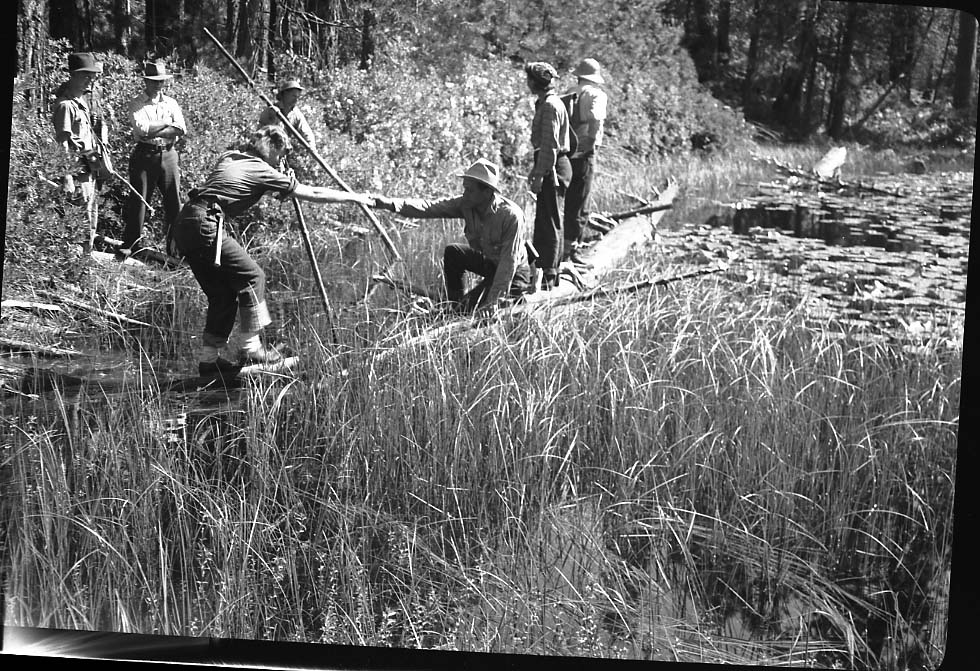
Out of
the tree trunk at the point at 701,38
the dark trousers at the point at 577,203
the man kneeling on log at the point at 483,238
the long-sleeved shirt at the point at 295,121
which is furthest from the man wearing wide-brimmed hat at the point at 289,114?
the tree trunk at the point at 701,38

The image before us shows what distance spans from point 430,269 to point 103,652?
1.89 m

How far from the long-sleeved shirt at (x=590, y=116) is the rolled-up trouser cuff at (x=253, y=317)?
1.34 m

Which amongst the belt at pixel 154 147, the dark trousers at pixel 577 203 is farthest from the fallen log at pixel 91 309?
the dark trousers at pixel 577 203

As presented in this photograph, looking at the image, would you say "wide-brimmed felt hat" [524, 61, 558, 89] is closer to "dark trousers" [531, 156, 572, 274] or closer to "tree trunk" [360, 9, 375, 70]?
"dark trousers" [531, 156, 572, 274]

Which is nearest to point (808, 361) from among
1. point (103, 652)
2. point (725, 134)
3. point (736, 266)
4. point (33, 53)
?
point (736, 266)

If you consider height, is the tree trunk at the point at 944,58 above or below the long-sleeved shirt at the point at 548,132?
above

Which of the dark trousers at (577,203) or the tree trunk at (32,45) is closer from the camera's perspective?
the tree trunk at (32,45)

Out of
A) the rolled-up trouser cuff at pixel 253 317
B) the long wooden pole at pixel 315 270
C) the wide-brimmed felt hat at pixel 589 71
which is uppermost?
the wide-brimmed felt hat at pixel 589 71

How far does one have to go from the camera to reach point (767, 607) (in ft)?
10.4

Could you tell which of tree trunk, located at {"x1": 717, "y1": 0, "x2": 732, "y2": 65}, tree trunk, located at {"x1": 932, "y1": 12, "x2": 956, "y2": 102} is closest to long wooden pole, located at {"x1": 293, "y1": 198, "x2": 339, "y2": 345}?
tree trunk, located at {"x1": 717, "y1": 0, "x2": 732, "y2": 65}

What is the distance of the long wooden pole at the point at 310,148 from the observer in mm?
3182

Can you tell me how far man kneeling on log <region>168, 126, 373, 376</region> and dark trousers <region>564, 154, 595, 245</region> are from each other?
3.31 ft

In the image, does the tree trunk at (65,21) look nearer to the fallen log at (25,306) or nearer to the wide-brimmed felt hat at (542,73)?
the fallen log at (25,306)

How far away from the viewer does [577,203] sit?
10.8 ft
